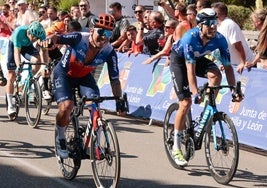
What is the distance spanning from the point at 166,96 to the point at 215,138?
4089 millimetres

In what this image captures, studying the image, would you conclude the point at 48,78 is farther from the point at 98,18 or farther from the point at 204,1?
the point at 98,18

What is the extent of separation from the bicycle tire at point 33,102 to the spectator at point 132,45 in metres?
2.60

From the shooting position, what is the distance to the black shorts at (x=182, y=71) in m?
7.55

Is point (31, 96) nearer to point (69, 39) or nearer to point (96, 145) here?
point (69, 39)

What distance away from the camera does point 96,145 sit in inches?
249

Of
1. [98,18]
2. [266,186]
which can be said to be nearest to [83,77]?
[98,18]

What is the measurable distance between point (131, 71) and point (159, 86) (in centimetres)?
120

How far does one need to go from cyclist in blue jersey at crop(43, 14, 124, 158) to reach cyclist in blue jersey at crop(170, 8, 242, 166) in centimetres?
95

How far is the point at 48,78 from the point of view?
11062 millimetres

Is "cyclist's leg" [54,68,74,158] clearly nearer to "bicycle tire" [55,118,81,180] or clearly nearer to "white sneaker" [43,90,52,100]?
"bicycle tire" [55,118,81,180]

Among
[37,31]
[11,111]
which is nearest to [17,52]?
[11,111]

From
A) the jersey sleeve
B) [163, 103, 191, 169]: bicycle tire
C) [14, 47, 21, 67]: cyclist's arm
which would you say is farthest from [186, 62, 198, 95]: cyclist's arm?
[14, 47, 21, 67]: cyclist's arm

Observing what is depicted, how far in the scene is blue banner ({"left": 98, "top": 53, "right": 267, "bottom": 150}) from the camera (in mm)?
8906

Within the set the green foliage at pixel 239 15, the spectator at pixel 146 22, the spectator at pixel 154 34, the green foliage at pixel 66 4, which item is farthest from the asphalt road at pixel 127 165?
the green foliage at pixel 66 4
